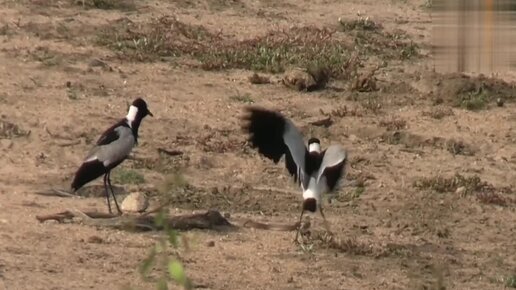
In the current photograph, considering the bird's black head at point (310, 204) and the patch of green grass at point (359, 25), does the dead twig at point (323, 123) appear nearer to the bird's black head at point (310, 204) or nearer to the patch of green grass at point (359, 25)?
the bird's black head at point (310, 204)

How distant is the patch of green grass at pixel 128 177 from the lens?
32.7 feet

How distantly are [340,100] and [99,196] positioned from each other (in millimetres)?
3386

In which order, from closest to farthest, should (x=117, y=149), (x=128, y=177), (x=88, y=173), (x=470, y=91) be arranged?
(x=88, y=173)
(x=117, y=149)
(x=128, y=177)
(x=470, y=91)

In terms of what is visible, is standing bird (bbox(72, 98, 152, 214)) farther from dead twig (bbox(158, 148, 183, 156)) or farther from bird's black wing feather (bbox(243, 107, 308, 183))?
bird's black wing feather (bbox(243, 107, 308, 183))

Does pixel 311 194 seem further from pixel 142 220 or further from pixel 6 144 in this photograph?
pixel 6 144

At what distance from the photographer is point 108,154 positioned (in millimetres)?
9508

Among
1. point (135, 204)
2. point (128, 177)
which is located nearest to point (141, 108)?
point (128, 177)

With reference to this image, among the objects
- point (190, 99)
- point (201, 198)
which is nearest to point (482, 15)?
point (201, 198)

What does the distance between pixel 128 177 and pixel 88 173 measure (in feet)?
2.18

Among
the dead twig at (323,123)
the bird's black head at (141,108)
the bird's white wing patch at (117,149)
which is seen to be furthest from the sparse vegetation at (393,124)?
the bird's white wing patch at (117,149)

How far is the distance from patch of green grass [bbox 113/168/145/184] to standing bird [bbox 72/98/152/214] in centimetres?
24

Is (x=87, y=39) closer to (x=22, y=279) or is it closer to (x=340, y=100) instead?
(x=340, y=100)

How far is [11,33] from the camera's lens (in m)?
13.1

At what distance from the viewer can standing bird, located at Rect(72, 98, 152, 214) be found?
938 cm
